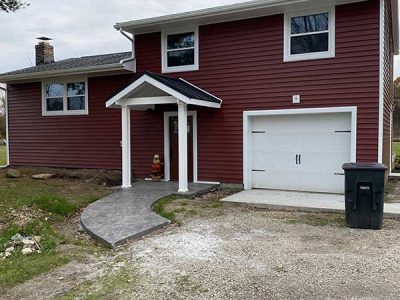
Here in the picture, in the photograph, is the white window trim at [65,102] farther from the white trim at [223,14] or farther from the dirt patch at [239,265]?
the dirt patch at [239,265]

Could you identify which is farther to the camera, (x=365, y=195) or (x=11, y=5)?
(x=11, y=5)

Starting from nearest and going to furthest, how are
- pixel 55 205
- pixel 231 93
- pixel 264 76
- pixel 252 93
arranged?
pixel 55 205 < pixel 264 76 < pixel 252 93 < pixel 231 93

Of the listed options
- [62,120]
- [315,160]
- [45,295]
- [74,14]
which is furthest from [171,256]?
[74,14]

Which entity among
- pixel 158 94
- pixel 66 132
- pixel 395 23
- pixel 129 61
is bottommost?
pixel 66 132

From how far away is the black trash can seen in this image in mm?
6375

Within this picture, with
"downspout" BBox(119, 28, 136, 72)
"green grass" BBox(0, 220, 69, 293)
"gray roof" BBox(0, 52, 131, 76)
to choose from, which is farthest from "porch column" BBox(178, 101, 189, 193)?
"gray roof" BBox(0, 52, 131, 76)

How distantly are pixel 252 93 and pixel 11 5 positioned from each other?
6390mm

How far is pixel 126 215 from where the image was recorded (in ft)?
24.3

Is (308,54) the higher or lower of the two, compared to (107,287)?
higher

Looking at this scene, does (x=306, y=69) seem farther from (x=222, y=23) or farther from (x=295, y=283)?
(x=295, y=283)

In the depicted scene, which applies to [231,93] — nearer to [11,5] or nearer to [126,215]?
[126,215]

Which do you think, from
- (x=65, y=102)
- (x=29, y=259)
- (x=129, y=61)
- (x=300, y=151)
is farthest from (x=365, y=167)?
(x=65, y=102)

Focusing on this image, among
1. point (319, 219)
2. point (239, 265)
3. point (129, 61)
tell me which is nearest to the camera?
point (239, 265)

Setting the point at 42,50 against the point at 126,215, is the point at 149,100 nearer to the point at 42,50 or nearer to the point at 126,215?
the point at 126,215
